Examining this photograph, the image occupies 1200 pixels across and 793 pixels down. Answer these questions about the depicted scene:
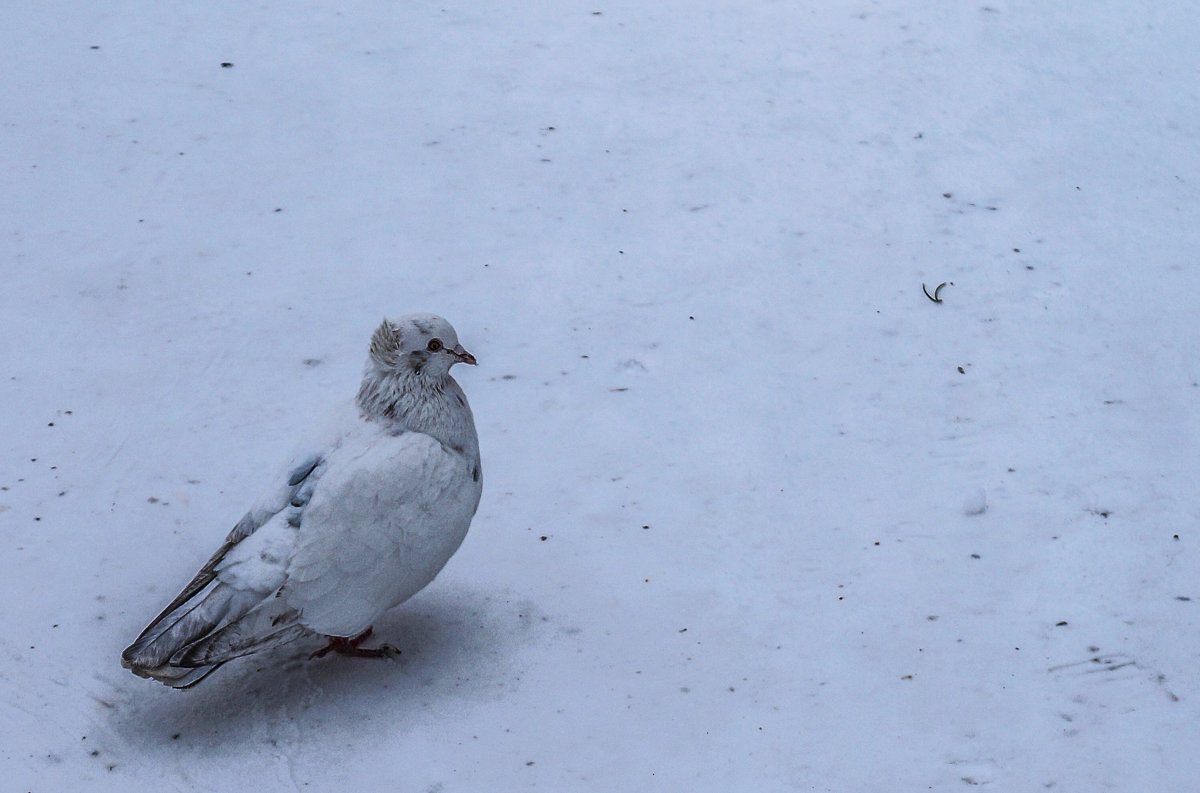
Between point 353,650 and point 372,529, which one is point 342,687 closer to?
point 353,650

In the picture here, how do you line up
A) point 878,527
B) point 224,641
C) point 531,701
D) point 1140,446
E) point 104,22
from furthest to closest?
point 104,22 < point 1140,446 < point 878,527 < point 531,701 < point 224,641

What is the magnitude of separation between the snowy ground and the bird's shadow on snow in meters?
0.01

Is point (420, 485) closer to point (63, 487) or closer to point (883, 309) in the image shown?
point (63, 487)

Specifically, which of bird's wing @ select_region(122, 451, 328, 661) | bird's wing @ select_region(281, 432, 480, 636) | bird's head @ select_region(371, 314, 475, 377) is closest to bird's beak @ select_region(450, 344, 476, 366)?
bird's head @ select_region(371, 314, 475, 377)

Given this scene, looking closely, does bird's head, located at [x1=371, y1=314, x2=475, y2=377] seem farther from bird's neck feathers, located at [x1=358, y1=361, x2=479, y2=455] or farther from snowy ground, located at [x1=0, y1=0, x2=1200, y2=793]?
snowy ground, located at [x1=0, y1=0, x2=1200, y2=793]

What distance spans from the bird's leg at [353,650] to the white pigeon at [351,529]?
0.33ft

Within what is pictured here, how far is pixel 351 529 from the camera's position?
3.03 meters

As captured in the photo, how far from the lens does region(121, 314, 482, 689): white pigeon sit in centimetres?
300

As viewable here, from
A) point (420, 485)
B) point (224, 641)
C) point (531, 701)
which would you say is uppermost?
point (420, 485)

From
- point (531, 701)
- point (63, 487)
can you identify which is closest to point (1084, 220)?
point (531, 701)

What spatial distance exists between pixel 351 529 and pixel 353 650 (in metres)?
0.46

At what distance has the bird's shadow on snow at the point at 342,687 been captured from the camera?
309 cm

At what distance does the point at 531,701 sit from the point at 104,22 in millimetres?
4511

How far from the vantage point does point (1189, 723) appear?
3117mm
